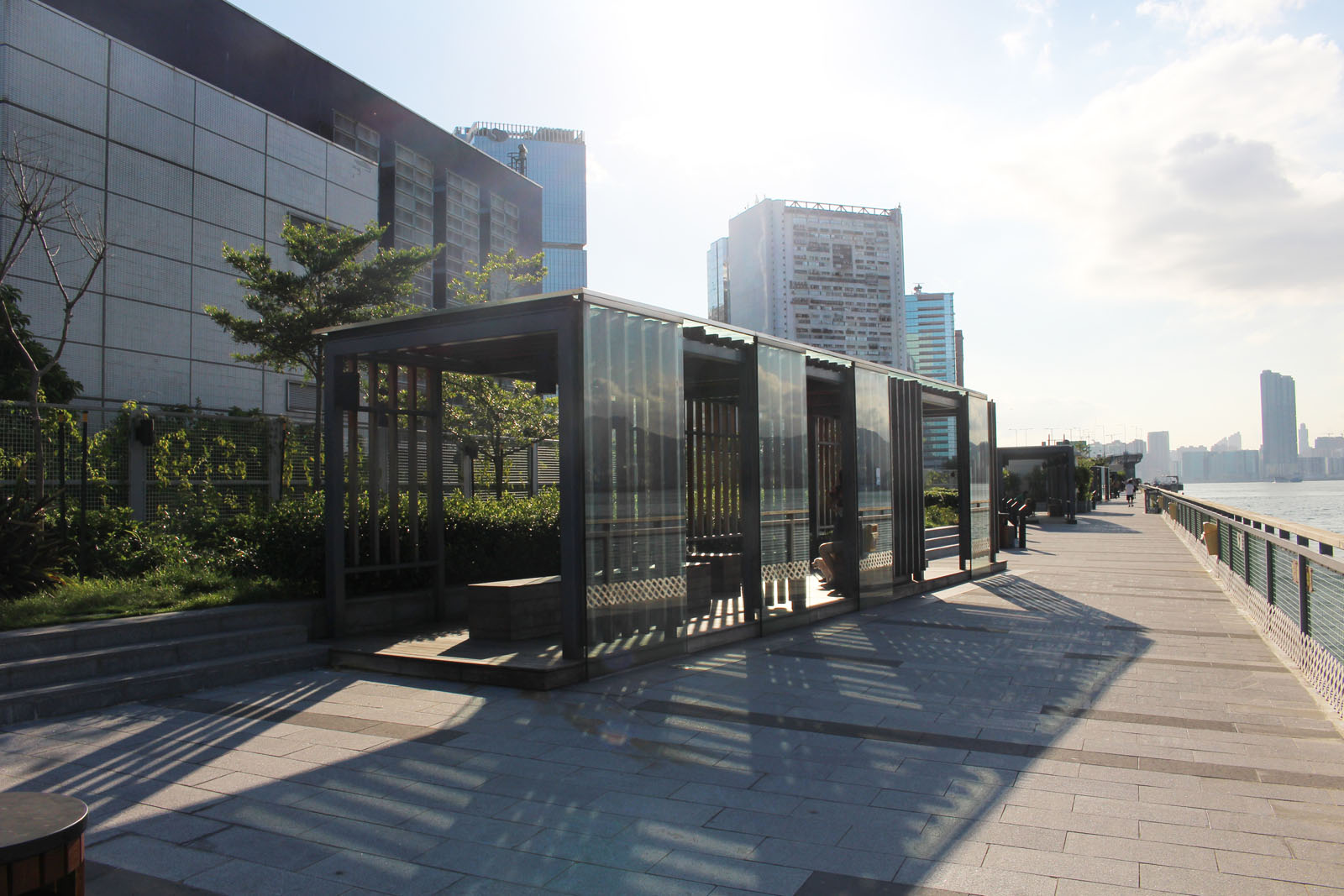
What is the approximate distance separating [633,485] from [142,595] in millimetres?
4612

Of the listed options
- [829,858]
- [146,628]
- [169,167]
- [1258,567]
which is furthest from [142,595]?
[169,167]

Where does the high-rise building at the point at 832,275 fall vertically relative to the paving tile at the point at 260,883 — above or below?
above

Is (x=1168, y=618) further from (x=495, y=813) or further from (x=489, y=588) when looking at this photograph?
(x=495, y=813)

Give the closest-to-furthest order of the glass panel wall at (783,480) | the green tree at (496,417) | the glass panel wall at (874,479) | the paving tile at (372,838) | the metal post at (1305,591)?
the paving tile at (372,838)
the metal post at (1305,591)
the glass panel wall at (783,480)
the glass panel wall at (874,479)
the green tree at (496,417)

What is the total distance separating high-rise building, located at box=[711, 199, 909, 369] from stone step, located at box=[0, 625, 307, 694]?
386 ft

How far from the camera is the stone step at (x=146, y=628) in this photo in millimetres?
6652

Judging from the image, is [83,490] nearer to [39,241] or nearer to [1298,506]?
[39,241]

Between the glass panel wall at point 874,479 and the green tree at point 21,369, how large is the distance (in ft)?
49.4

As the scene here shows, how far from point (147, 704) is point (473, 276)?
12.4 meters

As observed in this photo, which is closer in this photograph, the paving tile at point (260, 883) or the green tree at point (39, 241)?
the paving tile at point (260, 883)

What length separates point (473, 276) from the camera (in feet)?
58.4

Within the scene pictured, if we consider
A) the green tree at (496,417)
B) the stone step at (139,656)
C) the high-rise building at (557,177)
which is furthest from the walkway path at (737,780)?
the high-rise building at (557,177)

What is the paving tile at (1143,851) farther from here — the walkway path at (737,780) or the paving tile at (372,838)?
the paving tile at (372,838)

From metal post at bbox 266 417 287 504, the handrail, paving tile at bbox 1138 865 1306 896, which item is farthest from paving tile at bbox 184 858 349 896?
metal post at bbox 266 417 287 504
